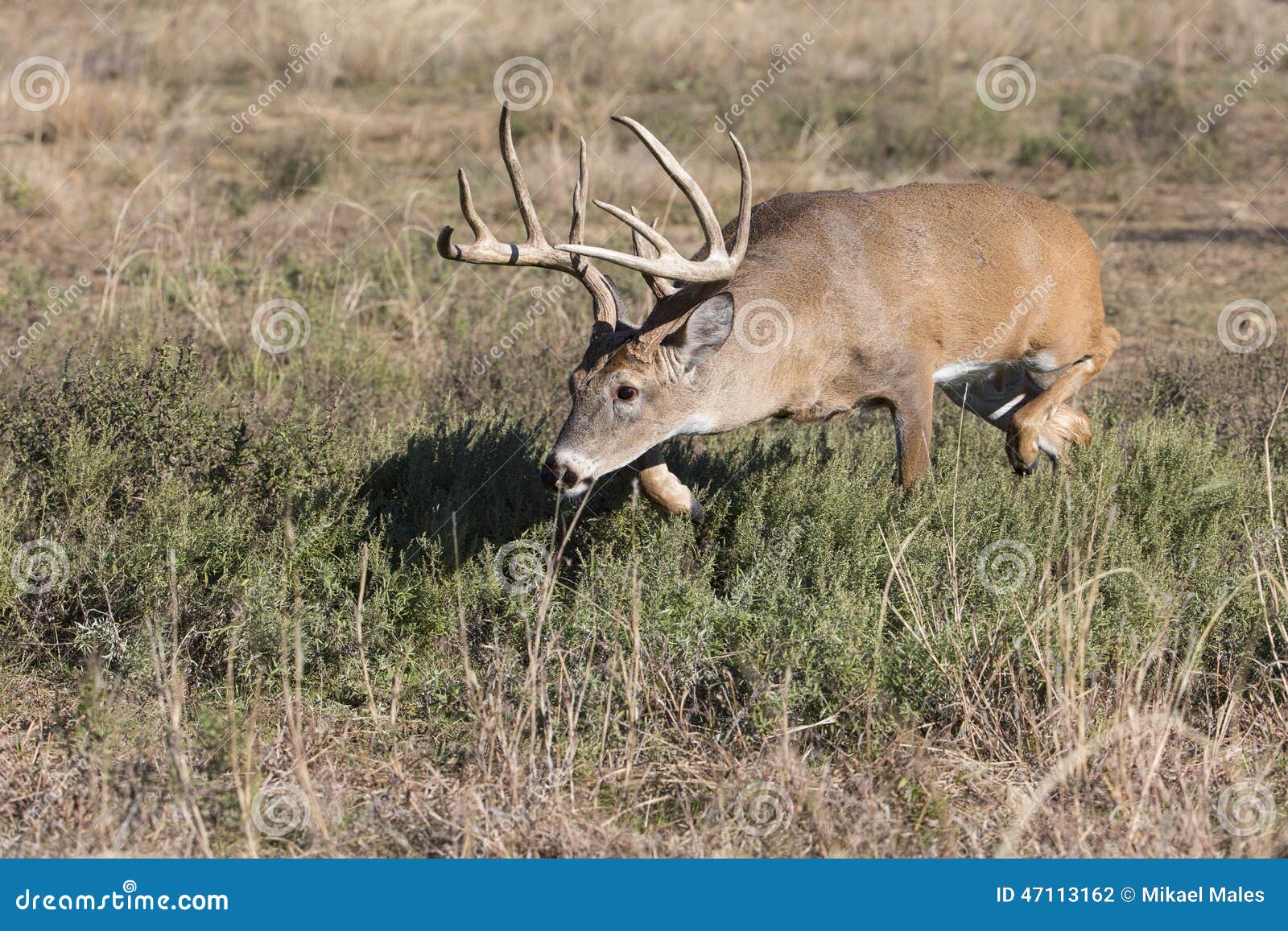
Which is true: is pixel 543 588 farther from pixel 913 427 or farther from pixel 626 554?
pixel 913 427

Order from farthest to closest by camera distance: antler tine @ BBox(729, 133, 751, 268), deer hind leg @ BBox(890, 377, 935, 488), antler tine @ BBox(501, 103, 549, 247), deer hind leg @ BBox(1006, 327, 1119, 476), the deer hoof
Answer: deer hind leg @ BBox(1006, 327, 1119, 476) → deer hind leg @ BBox(890, 377, 935, 488) → the deer hoof → antler tine @ BBox(501, 103, 549, 247) → antler tine @ BBox(729, 133, 751, 268)

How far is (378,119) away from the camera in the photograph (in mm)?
15648

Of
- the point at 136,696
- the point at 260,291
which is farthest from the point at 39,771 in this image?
the point at 260,291

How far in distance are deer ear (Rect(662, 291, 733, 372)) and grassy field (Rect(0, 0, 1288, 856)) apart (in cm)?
78

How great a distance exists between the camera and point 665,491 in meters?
6.19

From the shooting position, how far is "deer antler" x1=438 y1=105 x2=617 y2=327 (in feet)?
18.4

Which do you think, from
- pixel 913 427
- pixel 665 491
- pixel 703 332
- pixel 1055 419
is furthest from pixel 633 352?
pixel 1055 419

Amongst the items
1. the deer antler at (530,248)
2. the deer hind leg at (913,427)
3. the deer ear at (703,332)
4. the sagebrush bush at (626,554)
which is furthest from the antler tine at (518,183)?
the deer hind leg at (913,427)

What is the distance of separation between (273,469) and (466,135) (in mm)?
8943

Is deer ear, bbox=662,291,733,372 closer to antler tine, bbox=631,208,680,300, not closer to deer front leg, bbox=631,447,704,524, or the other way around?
antler tine, bbox=631,208,680,300

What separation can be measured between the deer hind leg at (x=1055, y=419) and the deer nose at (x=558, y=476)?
2.65 metres

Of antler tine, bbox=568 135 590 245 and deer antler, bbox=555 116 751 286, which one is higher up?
antler tine, bbox=568 135 590 245

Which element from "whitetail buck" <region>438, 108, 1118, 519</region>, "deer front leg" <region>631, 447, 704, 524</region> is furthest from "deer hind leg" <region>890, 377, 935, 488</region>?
"deer front leg" <region>631, 447, 704, 524</region>

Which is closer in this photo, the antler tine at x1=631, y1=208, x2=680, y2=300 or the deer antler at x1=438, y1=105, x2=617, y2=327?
the deer antler at x1=438, y1=105, x2=617, y2=327
